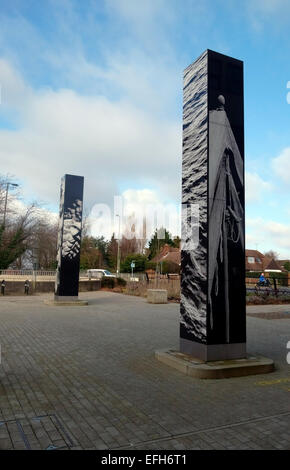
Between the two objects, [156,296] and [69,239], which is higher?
[69,239]

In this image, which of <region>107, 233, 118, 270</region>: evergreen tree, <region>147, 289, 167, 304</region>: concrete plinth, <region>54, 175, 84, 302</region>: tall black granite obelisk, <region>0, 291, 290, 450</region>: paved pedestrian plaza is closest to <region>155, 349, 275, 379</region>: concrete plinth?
<region>0, 291, 290, 450</region>: paved pedestrian plaza

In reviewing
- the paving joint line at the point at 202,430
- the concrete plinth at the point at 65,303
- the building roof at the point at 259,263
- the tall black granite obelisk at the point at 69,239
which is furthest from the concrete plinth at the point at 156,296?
the building roof at the point at 259,263

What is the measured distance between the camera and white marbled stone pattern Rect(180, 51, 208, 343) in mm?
6266

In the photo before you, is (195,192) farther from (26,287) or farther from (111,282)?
(111,282)

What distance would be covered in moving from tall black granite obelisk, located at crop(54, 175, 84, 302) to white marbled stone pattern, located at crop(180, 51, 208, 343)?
11229 millimetres

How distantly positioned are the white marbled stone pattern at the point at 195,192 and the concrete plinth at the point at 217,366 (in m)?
0.41

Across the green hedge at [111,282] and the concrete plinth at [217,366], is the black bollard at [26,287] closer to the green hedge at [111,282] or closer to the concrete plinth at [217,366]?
the green hedge at [111,282]

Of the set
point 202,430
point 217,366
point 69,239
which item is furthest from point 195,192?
point 69,239

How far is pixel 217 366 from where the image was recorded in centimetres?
584

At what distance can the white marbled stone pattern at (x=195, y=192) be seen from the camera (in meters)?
6.27

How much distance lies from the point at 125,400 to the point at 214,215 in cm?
331

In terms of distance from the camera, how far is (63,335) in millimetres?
9062
